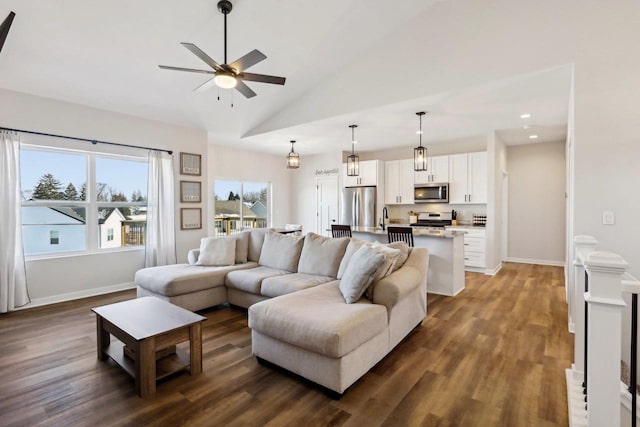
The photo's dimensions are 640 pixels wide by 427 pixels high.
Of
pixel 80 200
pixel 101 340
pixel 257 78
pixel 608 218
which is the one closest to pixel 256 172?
pixel 80 200

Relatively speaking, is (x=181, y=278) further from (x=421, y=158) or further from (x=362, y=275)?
(x=421, y=158)

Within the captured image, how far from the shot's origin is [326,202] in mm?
8305

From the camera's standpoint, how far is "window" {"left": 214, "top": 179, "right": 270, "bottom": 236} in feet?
24.6

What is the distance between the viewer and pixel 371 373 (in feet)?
7.98

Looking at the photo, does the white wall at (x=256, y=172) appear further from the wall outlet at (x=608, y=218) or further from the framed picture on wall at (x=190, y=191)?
the wall outlet at (x=608, y=218)

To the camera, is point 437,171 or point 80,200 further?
point 437,171

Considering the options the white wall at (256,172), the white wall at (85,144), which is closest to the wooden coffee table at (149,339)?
the white wall at (85,144)

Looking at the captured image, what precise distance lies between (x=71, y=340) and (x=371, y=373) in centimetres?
287

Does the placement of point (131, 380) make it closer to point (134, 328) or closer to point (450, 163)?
point (134, 328)

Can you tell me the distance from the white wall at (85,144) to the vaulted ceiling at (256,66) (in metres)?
0.17

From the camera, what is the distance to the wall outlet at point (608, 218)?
291cm

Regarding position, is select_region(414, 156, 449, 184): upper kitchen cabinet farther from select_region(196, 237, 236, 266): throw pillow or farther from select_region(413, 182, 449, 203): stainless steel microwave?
select_region(196, 237, 236, 266): throw pillow

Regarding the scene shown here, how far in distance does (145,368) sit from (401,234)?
11.4ft

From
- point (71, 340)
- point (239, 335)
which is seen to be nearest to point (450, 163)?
point (239, 335)
